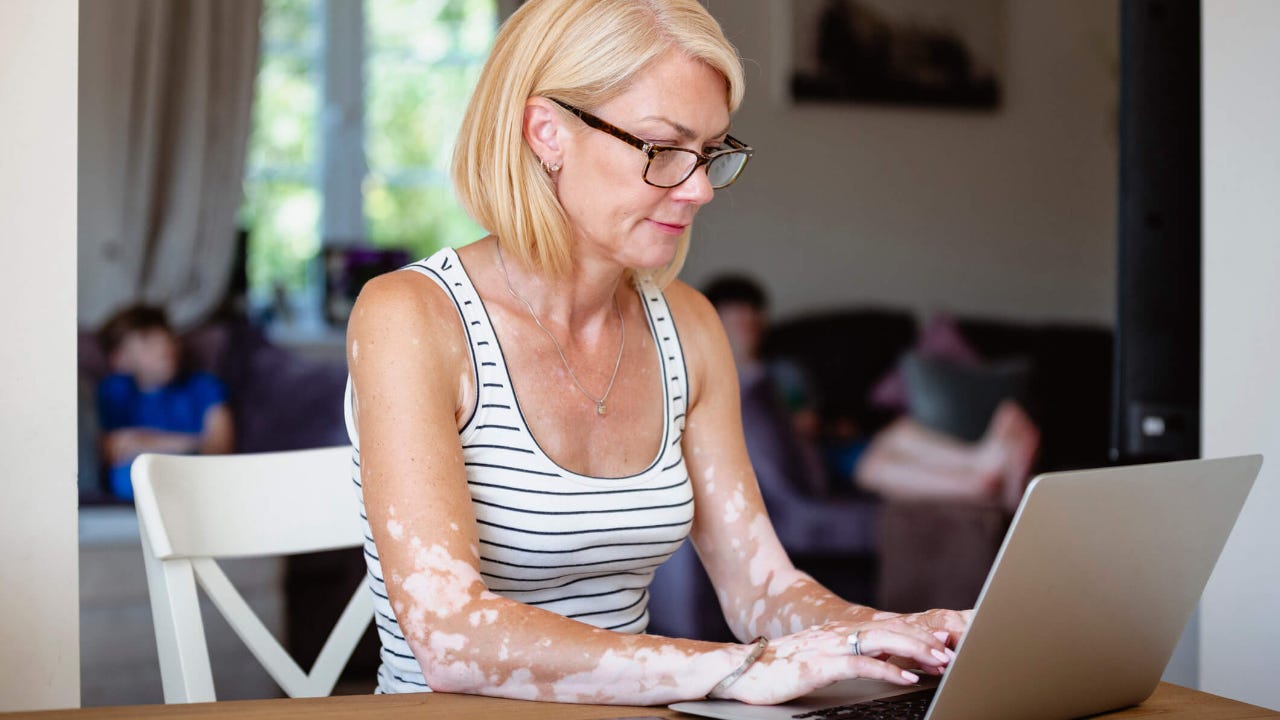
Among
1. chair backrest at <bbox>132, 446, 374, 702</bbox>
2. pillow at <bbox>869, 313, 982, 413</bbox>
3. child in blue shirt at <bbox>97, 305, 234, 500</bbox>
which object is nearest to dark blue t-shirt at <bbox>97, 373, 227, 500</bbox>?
child in blue shirt at <bbox>97, 305, 234, 500</bbox>

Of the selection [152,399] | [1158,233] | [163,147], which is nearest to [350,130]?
[163,147]

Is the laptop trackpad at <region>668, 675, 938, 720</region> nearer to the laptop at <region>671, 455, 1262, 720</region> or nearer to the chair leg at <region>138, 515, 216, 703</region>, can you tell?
the laptop at <region>671, 455, 1262, 720</region>

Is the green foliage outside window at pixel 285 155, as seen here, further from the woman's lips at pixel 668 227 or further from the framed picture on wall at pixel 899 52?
the woman's lips at pixel 668 227

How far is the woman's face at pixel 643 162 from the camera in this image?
124 cm

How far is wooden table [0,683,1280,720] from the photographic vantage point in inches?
34.1

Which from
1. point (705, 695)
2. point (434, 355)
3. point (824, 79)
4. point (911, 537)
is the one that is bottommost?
point (911, 537)

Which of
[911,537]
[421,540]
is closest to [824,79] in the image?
[911,537]

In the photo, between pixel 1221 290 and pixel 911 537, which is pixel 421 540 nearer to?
pixel 1221 290

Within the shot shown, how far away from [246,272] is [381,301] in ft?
11.9

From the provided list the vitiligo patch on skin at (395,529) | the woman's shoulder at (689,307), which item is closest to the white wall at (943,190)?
the woman's shoulder at (689,307)

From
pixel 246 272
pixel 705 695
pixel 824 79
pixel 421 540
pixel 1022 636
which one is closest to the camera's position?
pixel 1022 636

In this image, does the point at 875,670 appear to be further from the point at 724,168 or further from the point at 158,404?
the point at 158,404

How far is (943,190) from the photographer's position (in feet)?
17.8

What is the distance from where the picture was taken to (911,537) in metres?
3.28
